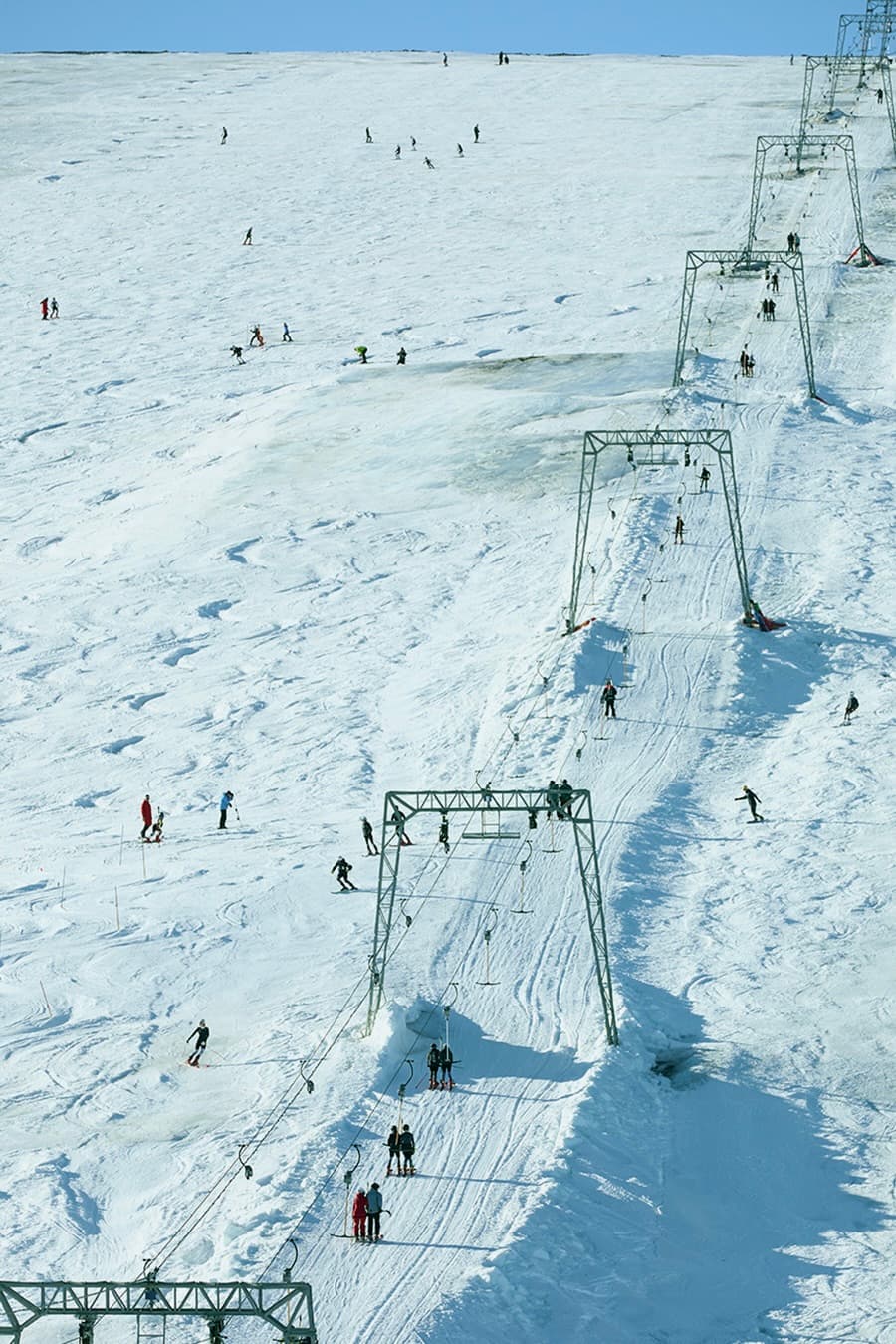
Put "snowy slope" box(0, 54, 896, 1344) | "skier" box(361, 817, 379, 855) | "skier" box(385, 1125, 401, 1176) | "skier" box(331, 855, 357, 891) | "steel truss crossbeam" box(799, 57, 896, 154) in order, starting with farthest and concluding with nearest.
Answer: "steel truss crossbeam" box(799, 57, 896, 154)
"skier" box(361, 817, 379, 855)
"skier" box(331, 855, 357, 891)
"skier" box(385, 1125, 401, 1176)
"snowy slope" box(0, 54, 896, 1344)

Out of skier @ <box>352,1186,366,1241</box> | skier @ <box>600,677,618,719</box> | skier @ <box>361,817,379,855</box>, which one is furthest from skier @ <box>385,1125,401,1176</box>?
skier @ <box>600,677,618,719</box>

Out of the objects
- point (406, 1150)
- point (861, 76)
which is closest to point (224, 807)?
point (406, 1150)

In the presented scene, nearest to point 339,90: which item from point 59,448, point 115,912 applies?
point 59,448

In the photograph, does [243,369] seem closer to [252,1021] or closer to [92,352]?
[92,352]

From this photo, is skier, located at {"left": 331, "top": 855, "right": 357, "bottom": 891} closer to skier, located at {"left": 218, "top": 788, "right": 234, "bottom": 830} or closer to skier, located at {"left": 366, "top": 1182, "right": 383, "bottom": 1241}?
skier, located at {"left": 218, "top": 788, "right": 234, "bottom": 830}

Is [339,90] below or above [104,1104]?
above

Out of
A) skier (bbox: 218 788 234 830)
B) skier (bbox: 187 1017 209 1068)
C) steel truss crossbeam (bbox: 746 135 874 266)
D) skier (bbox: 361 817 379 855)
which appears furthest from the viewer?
steel truss crossbeam (bbox: 746 135 874 266)

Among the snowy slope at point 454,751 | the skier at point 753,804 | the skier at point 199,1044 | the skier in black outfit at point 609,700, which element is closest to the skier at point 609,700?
the skier in black outfit at point 609,700
